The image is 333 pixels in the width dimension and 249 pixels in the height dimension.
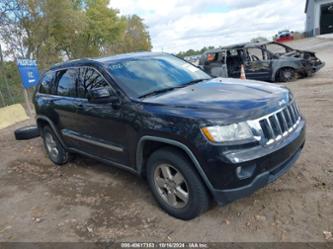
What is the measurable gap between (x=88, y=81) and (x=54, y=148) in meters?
2.04

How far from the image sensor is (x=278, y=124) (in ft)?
10.9

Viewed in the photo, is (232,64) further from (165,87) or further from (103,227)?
(103,227)

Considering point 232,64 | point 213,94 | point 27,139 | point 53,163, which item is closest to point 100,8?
point 232,64

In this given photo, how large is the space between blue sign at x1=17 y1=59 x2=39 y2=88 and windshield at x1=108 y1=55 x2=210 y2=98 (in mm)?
7414

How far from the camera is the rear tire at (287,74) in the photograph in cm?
1196

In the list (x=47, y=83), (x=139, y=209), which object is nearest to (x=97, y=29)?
(x=47, y=83)

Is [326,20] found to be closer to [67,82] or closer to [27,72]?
[27,72]

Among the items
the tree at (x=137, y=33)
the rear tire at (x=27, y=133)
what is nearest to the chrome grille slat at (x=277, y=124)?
the rear tire at (x=27, y=133)

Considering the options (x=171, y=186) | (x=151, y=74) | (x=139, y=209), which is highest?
(x=151, y=74)

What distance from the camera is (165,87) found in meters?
4.09

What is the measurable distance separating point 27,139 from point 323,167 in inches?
273

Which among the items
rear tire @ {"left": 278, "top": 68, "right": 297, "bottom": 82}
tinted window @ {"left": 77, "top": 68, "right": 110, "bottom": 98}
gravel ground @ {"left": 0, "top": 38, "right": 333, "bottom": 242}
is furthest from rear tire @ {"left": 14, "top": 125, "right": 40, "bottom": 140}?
rear tire @ {"left": 278, "top": 68, "right": 297, "bottom": 82}

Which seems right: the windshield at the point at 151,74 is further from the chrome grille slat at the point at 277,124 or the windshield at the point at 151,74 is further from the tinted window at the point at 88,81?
the chrome grille slat at the point at 277,124

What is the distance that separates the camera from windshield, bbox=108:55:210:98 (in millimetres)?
3990
